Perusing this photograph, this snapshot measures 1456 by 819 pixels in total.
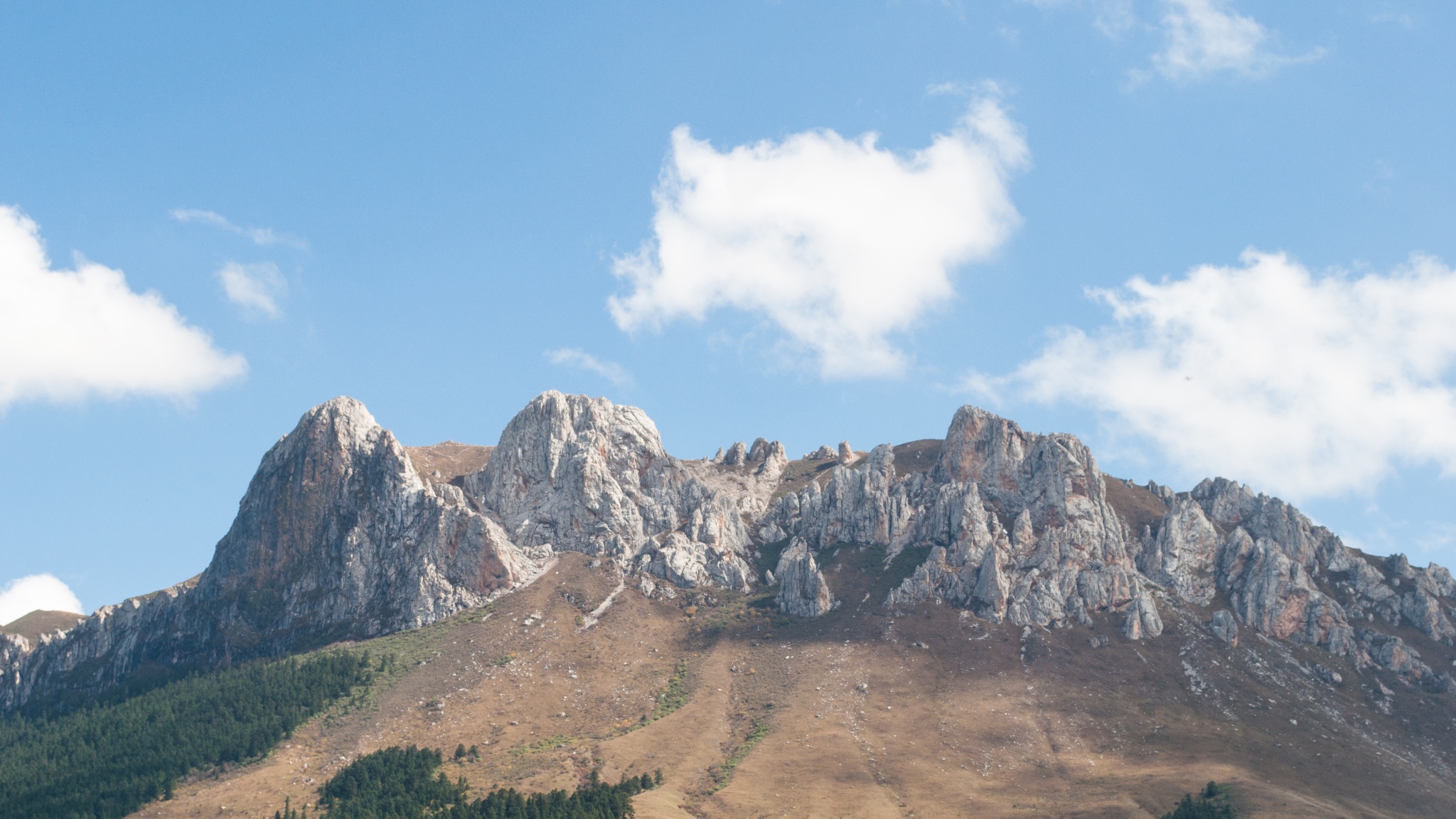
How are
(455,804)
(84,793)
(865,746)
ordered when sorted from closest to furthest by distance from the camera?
(455,804) < (84,793) < (865,746)

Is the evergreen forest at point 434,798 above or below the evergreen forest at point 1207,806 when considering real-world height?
above

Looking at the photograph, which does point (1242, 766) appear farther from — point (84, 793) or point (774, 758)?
point (84, 793)

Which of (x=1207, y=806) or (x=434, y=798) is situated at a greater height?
(x=434, y=798)

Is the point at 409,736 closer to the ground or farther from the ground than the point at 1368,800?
farther from the ground

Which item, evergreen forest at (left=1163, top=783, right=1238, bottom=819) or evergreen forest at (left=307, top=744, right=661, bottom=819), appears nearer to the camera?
evergreen forest at (left=1163, top=783, right=1238, bottom=819)

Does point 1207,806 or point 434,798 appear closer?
point 1207,806

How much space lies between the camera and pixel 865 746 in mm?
196250

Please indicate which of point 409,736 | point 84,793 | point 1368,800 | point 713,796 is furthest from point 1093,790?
point 84,793

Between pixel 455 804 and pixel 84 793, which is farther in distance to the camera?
pixel 84 793

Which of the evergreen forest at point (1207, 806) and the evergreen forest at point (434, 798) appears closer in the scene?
the evergreen forest at point (1207, 806)

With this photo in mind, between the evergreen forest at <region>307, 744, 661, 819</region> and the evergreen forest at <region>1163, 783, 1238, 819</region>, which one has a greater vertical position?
the evergreen forest at <region>307, 744, 661, 819</region>

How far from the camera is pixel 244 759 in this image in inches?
7623

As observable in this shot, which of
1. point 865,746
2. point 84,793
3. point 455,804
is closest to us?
point 455,804

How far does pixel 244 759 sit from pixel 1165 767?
511 ft
